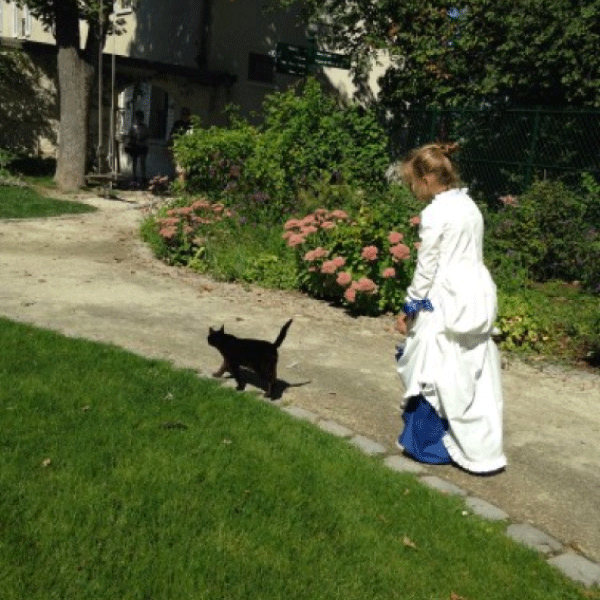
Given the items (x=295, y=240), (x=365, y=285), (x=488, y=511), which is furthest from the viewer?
(x=295, y=240)

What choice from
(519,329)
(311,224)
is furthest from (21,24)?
(519,329)

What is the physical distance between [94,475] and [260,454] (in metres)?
0.97

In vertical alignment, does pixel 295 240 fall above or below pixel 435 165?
below

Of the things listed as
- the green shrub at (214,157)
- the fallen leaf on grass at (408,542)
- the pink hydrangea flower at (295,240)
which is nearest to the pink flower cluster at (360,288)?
the pink hydrangea flower at (295,240)

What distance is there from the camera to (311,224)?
8.70 m

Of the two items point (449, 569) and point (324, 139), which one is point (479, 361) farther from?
point (324, 139)

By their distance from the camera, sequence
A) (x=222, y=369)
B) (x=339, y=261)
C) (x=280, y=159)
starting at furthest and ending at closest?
(x=280, y=159) → (x=339, y=261) → (x=222, y=369)

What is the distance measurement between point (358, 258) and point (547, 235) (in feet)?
11.6

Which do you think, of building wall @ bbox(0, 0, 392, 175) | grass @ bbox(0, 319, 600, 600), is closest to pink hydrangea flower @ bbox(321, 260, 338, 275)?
grass @ bbox(0, 319, 600, 600)

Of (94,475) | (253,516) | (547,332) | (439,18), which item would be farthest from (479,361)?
(439,18)

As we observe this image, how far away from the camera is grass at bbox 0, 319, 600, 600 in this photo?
300 centimetres

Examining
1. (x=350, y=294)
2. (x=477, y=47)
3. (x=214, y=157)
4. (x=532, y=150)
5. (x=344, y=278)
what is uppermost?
(x=477, y=47)

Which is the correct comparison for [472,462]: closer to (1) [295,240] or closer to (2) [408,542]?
(2) [408,542]

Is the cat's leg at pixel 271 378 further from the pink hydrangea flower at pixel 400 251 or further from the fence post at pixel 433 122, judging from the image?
the fence post at pixel 433 122
